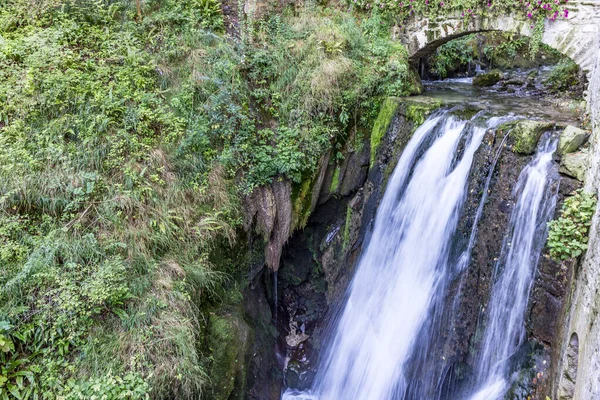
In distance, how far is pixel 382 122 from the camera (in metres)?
6.34

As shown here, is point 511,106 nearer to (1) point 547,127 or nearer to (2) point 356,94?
(1) point 547,127

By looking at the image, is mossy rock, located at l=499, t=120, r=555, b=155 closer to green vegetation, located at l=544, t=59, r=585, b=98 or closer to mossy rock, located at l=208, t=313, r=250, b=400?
green vegetation, located at l=544, t=59, r=585, b=98

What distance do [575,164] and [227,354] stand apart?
4570 millimetres

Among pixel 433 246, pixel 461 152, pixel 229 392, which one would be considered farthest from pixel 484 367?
pixel 229 392

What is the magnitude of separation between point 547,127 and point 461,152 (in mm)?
1008

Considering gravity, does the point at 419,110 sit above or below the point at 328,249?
above

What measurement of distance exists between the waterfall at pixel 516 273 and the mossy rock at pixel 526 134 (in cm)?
14

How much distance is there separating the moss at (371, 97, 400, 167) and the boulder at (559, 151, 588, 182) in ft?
8.80

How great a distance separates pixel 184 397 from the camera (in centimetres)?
388

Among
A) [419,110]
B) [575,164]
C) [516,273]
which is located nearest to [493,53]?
[419,110]

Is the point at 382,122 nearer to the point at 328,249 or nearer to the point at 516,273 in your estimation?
the point at 328,249

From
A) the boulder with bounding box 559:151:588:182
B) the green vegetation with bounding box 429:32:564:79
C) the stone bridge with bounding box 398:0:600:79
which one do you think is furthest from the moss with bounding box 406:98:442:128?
the green vegetation with bounding box 429:32:564:79

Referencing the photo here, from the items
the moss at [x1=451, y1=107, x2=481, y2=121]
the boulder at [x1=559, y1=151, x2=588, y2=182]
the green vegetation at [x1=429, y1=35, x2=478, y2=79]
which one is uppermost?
the green vegetation at [x1=429, y1=35, x2=478, y2=79]

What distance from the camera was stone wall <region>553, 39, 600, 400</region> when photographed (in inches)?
108
